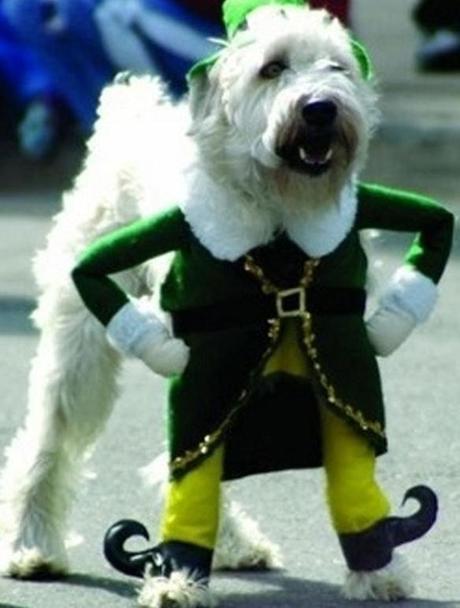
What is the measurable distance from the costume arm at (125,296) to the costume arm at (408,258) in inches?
A: 18.5

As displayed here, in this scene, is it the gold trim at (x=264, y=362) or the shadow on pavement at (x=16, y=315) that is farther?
the shadow on pavement at (x=16, y=315)

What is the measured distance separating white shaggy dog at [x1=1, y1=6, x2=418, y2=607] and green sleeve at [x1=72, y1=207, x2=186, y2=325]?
0.06 m

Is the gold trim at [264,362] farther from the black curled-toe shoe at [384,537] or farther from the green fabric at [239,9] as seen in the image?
the green fabric at [239,9]

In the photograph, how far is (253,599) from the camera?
6.70m

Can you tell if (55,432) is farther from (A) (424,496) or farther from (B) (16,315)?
(B) (16,315)

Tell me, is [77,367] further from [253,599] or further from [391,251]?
[391,251]

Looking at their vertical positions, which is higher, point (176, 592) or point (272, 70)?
point (272, 70)

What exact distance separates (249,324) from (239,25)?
27.5 inches

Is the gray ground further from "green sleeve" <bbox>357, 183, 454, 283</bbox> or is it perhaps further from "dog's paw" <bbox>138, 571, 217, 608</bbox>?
"green sleeve" <bbox>357, 183, 454, 283</bbox>

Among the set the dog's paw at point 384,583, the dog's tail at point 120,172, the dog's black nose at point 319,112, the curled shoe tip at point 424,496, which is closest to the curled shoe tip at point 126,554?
the dog's paw at point 384,583

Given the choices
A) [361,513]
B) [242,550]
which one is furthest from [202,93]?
[242,550]

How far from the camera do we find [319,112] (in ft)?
19.9

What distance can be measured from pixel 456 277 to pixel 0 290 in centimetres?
203

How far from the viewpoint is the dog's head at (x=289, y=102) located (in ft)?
19.9
